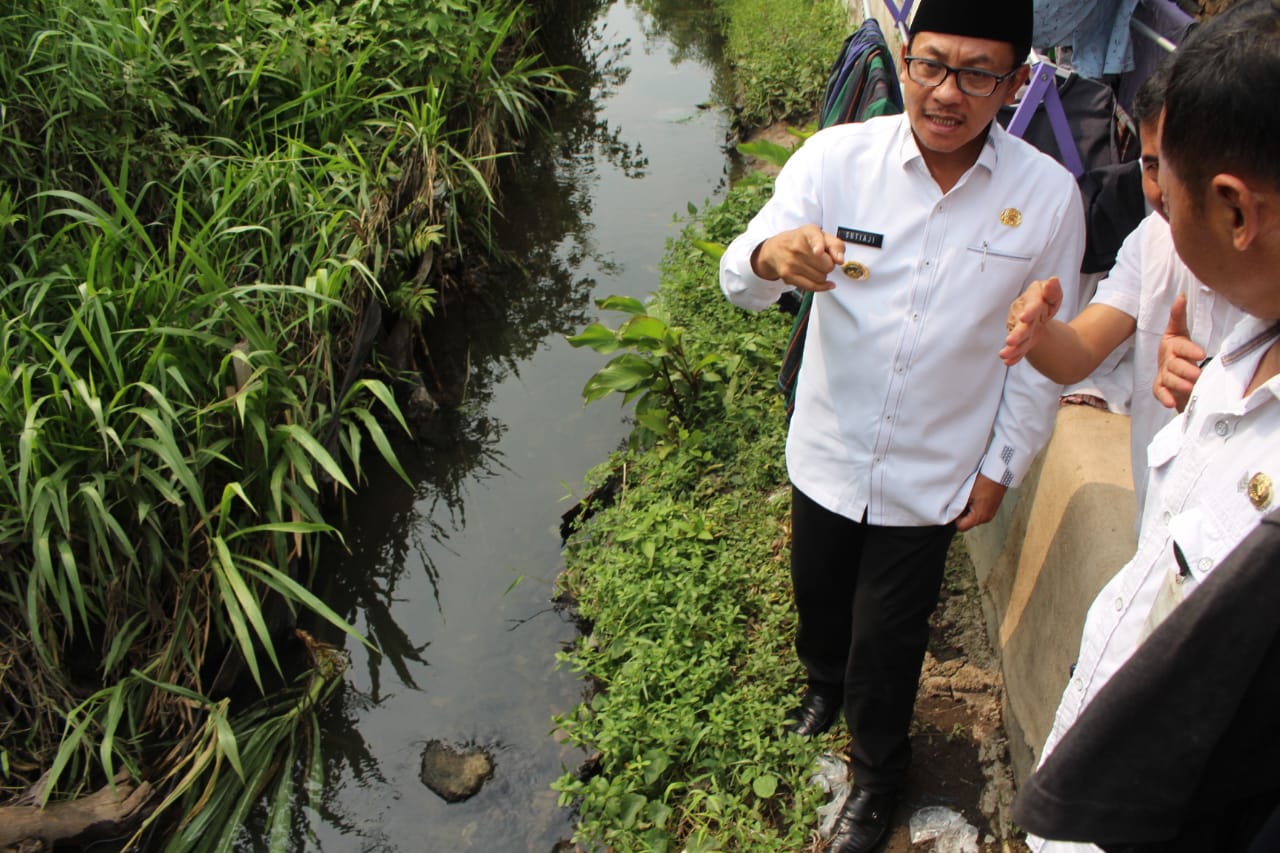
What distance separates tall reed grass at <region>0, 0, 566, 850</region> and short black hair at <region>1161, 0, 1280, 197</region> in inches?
108

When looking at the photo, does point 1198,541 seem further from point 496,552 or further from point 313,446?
point 496,552

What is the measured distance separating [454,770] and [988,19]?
253 centimetres

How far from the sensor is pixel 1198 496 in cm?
114

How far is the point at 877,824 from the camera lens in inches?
91.6

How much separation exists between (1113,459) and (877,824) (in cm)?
98

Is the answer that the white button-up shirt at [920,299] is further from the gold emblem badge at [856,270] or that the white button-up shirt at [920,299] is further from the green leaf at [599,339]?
the green leaf at [599,339]

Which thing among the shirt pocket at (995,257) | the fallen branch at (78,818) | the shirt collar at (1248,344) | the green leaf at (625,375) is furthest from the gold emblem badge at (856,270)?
the fallen branch at (78,818)

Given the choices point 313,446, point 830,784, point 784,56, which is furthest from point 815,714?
point 784,56

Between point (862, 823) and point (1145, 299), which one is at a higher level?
point (1145, 299)

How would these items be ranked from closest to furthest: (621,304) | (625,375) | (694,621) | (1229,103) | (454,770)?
1. (1229,103)
2. (694,621)
3. (454,770)
4. (625,375)
5. (621,304)

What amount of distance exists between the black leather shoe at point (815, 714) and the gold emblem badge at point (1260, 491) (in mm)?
1729

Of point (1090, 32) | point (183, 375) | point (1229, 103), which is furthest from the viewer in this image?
point (183, 375)

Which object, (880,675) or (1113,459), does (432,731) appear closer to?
(880,675)

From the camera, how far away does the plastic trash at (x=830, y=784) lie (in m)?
2.44
